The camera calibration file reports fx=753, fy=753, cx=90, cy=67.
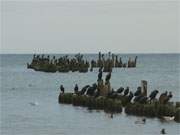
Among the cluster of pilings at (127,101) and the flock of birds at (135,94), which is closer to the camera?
the cluster of pilings at (127,101)

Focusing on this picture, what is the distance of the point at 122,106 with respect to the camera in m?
36.0

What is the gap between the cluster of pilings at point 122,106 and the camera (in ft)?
108

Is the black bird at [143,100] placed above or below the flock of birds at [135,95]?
below

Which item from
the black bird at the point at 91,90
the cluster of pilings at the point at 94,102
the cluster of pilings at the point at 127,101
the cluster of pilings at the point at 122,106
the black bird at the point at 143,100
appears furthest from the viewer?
the black bird at the point at 91,90

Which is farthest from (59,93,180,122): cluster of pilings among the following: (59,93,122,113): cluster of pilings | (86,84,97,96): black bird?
(86,84,97,96): black bird

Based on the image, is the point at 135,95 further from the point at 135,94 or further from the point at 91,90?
the point at 91,90

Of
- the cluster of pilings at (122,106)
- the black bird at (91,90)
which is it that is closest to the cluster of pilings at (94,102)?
the cluster of pilings at (122,106)

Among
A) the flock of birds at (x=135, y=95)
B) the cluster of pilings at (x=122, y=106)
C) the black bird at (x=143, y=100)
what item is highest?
the flock of birds at (x=135, y=95)

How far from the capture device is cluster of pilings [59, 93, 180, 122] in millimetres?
32844

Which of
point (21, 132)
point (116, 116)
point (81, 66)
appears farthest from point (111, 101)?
point (81, 66)

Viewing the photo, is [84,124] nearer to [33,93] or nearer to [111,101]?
[111,101]

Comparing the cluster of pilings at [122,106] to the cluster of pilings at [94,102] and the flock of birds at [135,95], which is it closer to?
the cluster of pilings at [94,102]

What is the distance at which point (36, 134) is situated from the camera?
1199 inches

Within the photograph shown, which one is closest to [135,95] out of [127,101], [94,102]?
[127,101]
